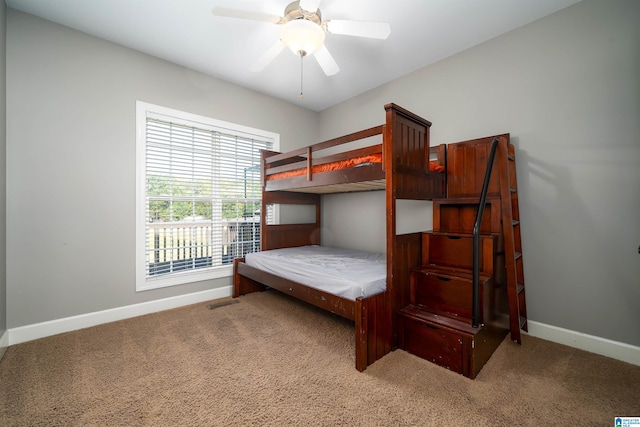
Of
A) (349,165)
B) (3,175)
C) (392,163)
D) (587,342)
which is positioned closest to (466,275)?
(392,163)

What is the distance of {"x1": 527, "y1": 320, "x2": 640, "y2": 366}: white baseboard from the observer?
1.84 metres

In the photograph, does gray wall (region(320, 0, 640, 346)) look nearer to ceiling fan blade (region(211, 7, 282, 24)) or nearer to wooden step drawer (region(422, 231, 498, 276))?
wooden step drawer (region(422, 231, 498, 276))

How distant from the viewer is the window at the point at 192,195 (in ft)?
9.05

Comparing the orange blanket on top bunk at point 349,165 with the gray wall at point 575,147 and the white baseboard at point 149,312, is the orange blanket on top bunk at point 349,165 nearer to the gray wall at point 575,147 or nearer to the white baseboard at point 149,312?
the gray wall at point 575,147

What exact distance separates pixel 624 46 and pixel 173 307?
14.6ft

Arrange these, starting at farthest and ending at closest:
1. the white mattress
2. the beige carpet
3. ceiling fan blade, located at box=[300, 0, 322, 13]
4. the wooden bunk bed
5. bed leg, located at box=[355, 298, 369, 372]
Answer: the white mattress → the wooden bunk bed → bed leg, located at box=[355, 298, 369, 372] → ceiling fan blade, located at box=[300, 0, 322, 13] → the beige carpet

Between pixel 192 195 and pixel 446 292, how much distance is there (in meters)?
2.78

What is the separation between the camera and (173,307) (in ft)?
9.41

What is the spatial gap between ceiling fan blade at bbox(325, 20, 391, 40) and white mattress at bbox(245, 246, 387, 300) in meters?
1.73

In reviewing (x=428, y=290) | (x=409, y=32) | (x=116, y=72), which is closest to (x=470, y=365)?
(x=428, y=290)

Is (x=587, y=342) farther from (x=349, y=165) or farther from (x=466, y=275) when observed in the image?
(x=349, y=165)

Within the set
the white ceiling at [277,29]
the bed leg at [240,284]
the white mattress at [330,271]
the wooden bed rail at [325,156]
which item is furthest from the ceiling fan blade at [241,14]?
the bed leg at [240,284]

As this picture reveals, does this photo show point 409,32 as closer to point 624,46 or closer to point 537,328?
point 624,46

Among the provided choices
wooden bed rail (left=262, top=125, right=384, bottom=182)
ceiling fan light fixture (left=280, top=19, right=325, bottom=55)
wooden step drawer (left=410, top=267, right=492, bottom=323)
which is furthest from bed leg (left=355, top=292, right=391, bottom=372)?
ceiling fan light fixture (left=280, top=19, right=325, bottom=55)
